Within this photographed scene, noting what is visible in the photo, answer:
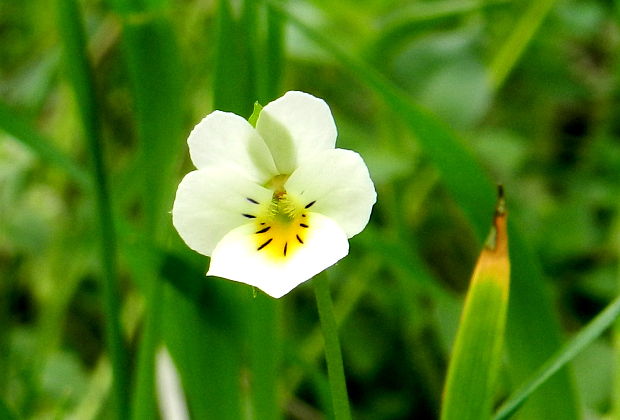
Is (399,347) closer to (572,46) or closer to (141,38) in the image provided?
(141,38)

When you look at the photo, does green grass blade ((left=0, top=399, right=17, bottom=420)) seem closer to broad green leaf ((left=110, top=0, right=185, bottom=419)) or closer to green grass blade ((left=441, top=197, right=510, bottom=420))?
broad green leaf ((left=110, top=0, right=185, bottom=419))

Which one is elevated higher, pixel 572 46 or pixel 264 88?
pixel 572 46

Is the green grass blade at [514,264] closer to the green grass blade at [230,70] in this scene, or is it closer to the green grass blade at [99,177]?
the green grass blade at [230,70]

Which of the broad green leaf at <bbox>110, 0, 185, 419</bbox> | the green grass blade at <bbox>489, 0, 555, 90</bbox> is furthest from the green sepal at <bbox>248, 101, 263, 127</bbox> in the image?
the green grass blade at <bbox>489, 0, 555, 90</bbox>

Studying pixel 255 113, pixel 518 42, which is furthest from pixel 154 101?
pixel 518 42

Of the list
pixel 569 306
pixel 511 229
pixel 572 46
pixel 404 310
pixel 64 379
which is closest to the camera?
pixel 511 229

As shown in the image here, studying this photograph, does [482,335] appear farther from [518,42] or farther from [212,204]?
[518,42]

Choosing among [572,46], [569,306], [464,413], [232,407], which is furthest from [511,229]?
[572,46]

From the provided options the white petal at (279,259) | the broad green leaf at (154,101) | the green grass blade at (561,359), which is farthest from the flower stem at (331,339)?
the broad green leaf at (154,101)
